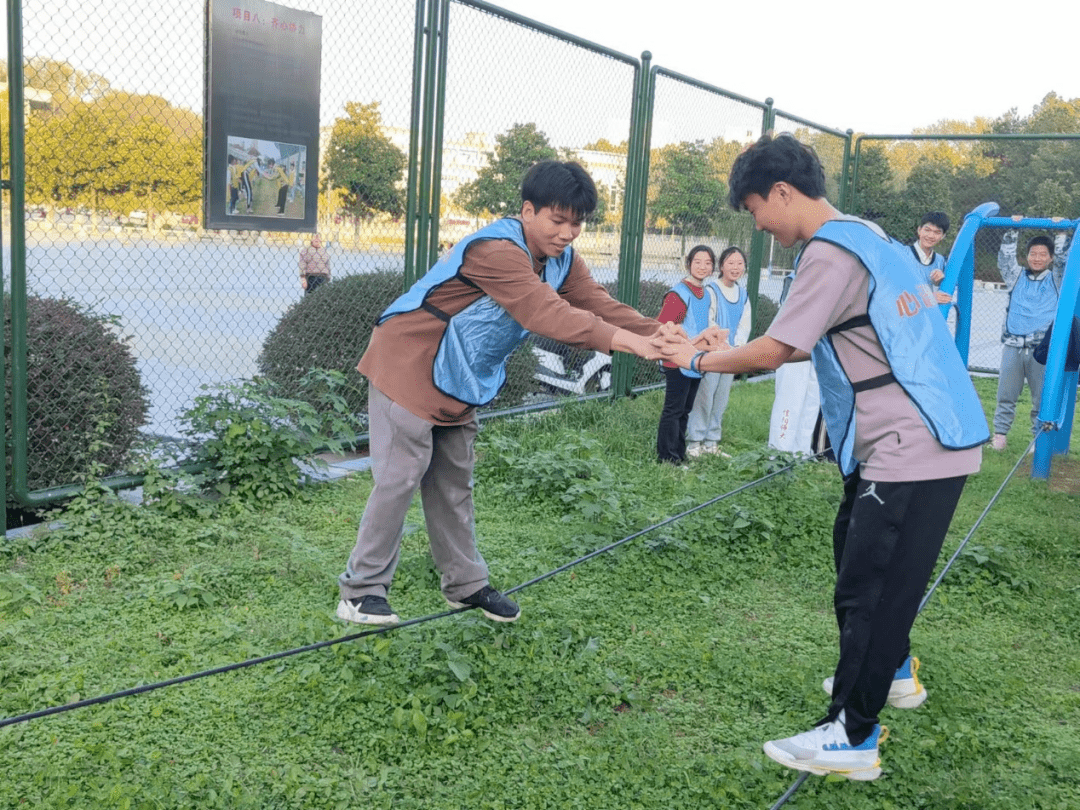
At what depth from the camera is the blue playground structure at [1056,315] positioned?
709cm

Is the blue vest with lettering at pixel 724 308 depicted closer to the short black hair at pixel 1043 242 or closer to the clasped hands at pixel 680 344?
the short black hair at pixel 1043 242

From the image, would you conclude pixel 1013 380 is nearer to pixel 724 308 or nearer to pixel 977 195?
pixel 724 308

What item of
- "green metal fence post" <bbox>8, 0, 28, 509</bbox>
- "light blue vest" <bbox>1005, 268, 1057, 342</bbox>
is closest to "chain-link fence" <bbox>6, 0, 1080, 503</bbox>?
"green metal fence post" <bbox>8, 0, 28, 509</bbox>

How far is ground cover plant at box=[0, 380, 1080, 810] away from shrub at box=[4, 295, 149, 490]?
0.32 m

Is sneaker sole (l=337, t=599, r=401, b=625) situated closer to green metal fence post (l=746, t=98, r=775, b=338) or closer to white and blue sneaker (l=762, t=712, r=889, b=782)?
white and blue sneaker (l=762, t=712, r=889, b=782)

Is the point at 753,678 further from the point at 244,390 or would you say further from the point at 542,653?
the point at 244,390

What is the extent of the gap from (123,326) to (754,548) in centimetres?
360

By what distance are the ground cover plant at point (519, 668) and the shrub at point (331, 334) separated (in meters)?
1.02

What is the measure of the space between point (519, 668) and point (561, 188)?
1.78 metres

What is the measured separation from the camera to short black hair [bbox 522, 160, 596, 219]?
362 cm

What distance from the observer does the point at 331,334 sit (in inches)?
268

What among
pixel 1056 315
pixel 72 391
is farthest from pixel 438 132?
pixel 1056 315

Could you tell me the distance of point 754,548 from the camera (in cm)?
560

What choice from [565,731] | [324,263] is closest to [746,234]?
[324,263]
